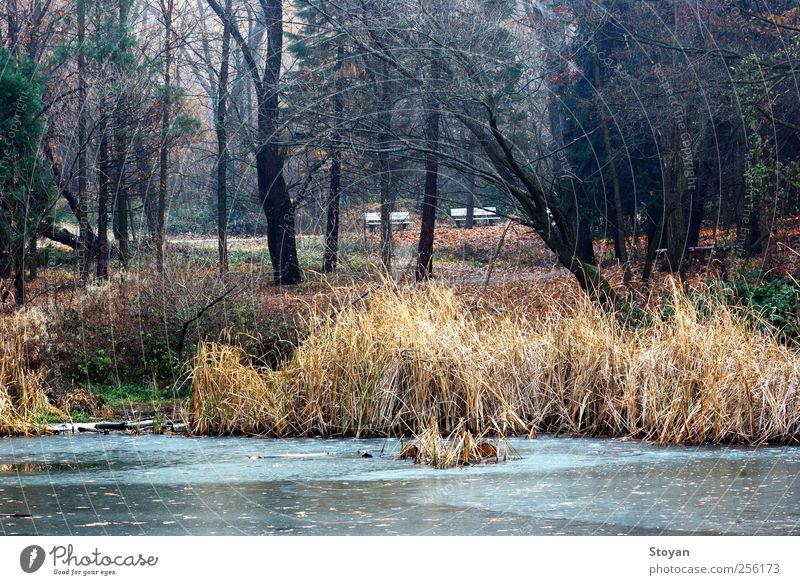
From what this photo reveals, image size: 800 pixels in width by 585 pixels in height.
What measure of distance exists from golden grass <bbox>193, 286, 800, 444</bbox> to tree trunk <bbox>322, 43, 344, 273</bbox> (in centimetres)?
571

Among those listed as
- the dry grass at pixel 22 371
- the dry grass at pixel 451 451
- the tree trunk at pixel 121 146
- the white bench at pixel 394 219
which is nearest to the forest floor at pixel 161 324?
the dry grass at pixel 22 371

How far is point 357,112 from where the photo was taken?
50.0 ft

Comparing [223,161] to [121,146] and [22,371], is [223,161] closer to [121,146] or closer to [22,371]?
[121,146]

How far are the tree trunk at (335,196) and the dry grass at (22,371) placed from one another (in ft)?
16.1

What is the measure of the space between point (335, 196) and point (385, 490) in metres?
9.95

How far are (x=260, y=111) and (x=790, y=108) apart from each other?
7.89m

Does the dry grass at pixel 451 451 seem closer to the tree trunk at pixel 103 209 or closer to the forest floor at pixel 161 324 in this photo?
the forest floor at pixel 161 324

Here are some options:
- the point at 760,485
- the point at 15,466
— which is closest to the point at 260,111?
the point at 15,466

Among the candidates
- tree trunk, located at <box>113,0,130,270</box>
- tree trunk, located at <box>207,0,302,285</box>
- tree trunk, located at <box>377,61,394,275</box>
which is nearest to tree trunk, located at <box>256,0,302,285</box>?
tree trunk, located at <box>207,0,302,285</box>

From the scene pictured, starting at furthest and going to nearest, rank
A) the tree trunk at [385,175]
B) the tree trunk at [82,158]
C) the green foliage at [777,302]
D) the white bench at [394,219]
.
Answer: the white bench at [394,219]
the tree trunk at [82,158]
the tree trunk at [385,175]
the green foliage at [777,302]

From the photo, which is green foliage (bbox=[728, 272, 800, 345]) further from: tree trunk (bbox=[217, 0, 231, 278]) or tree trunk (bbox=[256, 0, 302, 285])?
tree trunk (bbox=[256, 0, 302, 285])

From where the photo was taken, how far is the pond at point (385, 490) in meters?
5.41

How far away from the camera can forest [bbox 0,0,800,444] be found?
917 centimetres

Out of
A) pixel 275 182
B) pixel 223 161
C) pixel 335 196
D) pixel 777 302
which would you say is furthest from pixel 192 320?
pixel 275 182
